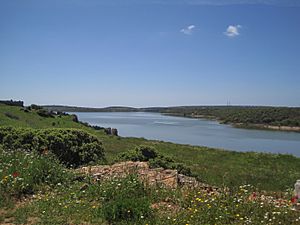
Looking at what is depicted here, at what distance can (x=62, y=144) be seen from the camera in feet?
35.9

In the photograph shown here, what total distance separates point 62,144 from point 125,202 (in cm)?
590

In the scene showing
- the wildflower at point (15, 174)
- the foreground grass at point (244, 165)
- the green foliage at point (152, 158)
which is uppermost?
the wildflower at point (15, 174)

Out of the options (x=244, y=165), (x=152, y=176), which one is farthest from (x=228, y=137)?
(x=152, y=176)

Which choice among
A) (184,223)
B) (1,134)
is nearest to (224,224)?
(184,223)

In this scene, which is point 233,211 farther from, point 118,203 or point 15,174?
point 15,174

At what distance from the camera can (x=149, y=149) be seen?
11.5 meters

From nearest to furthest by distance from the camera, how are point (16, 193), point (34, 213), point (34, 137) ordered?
1. point (34, 213)
2. point (16, 193)
3. point (34, 137)

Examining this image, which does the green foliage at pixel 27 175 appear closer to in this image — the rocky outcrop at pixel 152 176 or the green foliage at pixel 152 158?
the rocky outcrop at pixel 152 176

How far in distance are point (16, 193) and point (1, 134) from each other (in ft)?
19.2

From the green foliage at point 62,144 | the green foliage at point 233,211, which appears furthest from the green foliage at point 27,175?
the green foliage at point 233,211

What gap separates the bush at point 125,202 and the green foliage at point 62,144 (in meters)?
4.46

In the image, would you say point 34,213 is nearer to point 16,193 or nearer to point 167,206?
point 16,193

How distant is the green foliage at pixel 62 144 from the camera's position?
10.9 metres

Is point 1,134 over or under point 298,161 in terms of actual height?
over
